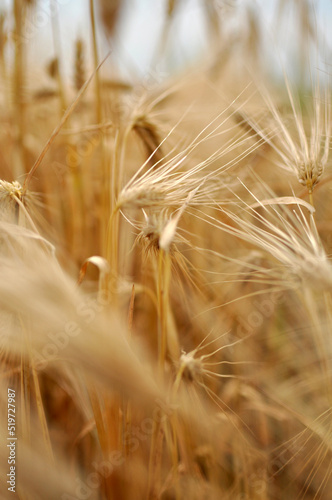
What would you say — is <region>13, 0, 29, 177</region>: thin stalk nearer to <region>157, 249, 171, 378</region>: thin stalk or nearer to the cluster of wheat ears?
the cluster of wheat ears

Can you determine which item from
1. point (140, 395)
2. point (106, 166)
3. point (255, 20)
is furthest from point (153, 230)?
point (255, 20)

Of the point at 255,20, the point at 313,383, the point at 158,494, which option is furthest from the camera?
the point at 255,20

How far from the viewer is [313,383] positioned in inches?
21.8

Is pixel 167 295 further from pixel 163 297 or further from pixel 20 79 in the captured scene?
pixel 20 79

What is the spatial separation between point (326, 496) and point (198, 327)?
0.85ft

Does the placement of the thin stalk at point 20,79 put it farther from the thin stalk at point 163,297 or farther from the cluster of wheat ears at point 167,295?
the thin stalk at point 163,297

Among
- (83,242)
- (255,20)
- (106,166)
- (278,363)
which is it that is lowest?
(278,363)

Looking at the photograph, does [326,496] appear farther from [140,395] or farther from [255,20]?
[255,20]

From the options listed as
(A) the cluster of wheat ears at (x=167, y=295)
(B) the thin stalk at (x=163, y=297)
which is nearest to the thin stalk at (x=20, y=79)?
(A) the cluster of wheat ears at (x=167, y=295)

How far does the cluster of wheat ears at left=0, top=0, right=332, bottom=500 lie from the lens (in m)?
0.36

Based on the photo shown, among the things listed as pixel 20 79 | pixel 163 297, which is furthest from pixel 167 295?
pixel 20 79

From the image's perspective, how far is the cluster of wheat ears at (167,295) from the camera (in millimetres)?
361

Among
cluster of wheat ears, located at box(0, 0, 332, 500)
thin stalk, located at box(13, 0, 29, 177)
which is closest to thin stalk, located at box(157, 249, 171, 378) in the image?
cluster of wheat ears, located at box(0, 0, 332, 500)

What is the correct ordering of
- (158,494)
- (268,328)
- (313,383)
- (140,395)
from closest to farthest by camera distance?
(140,395)
(158,494)
(313,383)
(268,328)
